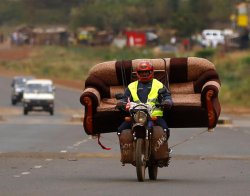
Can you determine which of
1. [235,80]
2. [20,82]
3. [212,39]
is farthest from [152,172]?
[212,39]

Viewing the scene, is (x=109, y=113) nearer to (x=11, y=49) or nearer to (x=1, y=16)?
(x=11, y=49)

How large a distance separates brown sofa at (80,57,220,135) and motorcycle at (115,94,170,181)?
1313mm

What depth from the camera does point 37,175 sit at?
18469 mm

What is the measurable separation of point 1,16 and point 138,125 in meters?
184

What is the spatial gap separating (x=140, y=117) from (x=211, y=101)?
1.92 m

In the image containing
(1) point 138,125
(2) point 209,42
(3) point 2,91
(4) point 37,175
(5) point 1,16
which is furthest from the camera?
(5) point 1,16

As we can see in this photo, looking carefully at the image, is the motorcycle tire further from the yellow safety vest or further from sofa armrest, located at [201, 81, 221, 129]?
sofa armrest, located at [201, 81, 221, 129]

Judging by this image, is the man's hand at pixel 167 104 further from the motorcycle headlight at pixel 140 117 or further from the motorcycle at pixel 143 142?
the motorcycle headlight at pixel 140 117

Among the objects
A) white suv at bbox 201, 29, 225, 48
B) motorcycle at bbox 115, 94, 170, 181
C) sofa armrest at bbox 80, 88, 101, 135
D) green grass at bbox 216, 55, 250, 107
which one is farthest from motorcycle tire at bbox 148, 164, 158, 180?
white suv at bbox 201, 29, 225, 48

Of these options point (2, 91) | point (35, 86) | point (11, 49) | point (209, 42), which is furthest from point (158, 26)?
point (35, 86)

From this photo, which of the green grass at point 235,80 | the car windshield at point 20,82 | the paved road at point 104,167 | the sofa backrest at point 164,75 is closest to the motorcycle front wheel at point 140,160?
the paved road at point 104,167

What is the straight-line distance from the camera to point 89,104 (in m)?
18.8

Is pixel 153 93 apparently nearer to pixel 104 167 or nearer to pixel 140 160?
pixel 140 160

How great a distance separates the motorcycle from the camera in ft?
56.3
